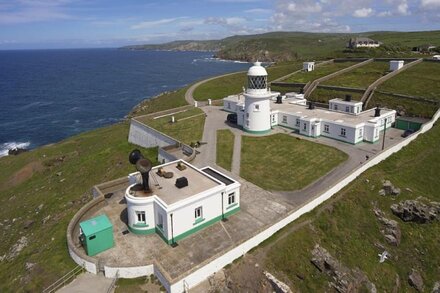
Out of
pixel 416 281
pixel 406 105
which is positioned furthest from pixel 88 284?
pixel 406 105

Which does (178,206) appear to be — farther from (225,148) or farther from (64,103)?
(64,103)

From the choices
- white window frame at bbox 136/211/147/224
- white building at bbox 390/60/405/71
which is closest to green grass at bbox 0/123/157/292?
white window frame at bbox 136/211/147/224

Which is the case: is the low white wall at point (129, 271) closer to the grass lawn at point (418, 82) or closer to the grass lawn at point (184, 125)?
the grass lawn at point (184, 125)

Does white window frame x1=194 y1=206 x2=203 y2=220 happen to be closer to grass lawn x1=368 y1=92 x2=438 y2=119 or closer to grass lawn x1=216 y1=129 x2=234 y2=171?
grass lawn x1=216 y1=129 x2=234 y2=171

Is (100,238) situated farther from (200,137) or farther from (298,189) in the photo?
(200,137)

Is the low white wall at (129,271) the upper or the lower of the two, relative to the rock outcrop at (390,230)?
upper

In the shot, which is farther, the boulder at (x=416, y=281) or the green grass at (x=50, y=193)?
the boulder at (x=416, y=281)

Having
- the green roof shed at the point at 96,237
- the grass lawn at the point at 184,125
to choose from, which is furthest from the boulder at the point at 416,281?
the grass lawn at the point at 184,125
